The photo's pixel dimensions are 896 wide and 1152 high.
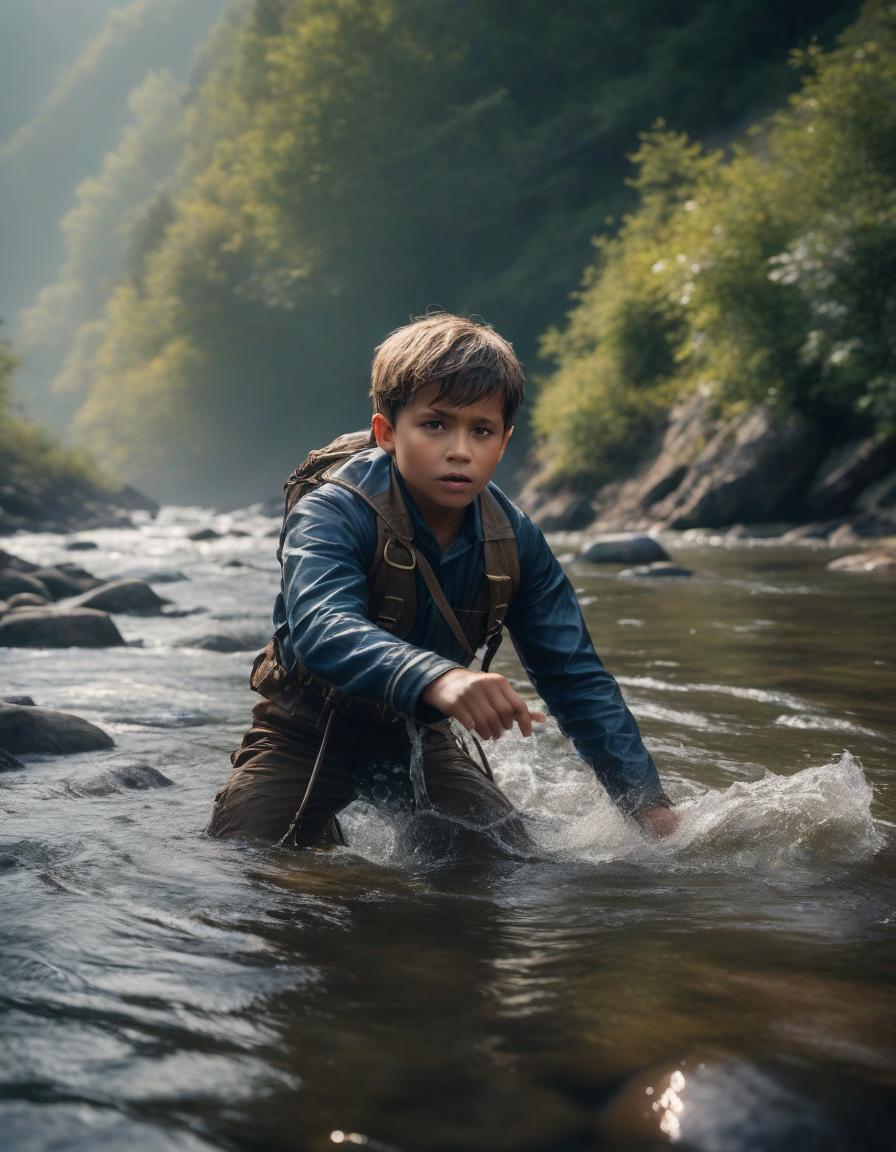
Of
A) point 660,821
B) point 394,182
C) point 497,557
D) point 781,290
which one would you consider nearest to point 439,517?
point 497,557

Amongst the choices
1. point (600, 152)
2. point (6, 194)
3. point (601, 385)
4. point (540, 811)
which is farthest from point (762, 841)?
point (6, 194)

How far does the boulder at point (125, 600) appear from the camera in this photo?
11.5 m

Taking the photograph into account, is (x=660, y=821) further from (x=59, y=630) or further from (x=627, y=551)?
(x=627, y=551)

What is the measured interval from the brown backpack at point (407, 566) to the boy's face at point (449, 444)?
130 millimetres

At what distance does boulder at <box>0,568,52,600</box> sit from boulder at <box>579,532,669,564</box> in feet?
24.0

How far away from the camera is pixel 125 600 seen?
1162 centimetres

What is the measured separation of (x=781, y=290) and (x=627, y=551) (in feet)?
25.0

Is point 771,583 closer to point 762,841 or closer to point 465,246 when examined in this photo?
point 762,841

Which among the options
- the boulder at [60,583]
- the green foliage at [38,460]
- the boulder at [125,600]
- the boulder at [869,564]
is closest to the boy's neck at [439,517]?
the boulder at [125,600]

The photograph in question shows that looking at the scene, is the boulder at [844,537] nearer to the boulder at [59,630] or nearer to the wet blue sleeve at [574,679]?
the boulder at [59,630]

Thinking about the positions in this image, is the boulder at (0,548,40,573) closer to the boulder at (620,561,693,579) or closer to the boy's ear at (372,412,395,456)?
the boulder at (620,561,693,579)

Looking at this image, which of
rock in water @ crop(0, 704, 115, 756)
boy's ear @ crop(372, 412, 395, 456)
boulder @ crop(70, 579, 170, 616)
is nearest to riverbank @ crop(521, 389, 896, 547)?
boulder @ crop(70, 579, 170, 616)

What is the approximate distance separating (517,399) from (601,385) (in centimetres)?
2600

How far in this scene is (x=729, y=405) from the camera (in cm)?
2306
